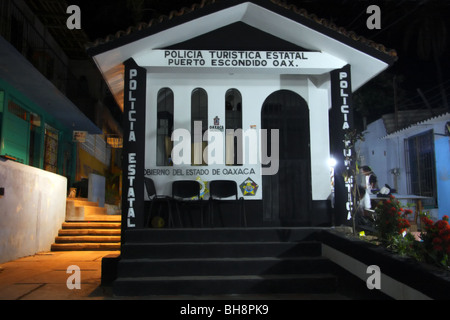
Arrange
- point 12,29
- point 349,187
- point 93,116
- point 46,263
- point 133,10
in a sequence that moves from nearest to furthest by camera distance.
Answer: point 349,187 < point 46,263 < point 12,29 < point 133,10 < point 93,116

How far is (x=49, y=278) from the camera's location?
287 inches

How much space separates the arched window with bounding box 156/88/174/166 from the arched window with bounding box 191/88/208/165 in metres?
0.43

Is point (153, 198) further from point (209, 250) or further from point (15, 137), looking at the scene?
→ point (15, 137)

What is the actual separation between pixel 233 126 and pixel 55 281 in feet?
13.8

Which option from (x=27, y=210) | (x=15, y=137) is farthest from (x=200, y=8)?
(x=15, y=137)

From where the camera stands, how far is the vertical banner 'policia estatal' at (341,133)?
7453mm

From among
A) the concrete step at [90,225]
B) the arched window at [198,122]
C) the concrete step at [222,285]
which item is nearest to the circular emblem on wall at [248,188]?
the arched window at [198,122]

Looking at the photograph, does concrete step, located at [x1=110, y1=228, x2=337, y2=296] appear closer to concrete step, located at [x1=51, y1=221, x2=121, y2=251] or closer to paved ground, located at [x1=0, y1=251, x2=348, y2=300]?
paved ground, located at [x1=0, y1=251, x2=348, y2=300]
